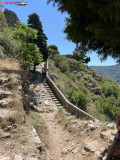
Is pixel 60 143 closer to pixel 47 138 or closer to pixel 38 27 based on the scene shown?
pixel 47 138

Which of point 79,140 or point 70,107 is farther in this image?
point 70,107

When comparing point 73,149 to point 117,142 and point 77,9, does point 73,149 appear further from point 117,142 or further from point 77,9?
point 77,9

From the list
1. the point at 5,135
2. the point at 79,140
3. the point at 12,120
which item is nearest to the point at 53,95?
the point at 79,140

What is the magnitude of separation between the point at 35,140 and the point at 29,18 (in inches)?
660

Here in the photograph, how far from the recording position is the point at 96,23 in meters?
1.98

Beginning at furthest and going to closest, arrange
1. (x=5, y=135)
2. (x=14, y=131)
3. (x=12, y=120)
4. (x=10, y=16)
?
(x=10, y=16)
(x=12, y=120)
(x=14, y=131)
(x=5, y=135)

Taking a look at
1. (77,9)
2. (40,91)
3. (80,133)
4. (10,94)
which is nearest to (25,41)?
(40,91)

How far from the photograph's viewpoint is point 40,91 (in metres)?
11.6

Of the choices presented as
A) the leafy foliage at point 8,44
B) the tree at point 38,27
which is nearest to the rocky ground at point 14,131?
the leafy foliage at point 8,44

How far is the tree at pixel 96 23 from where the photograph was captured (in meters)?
1.71

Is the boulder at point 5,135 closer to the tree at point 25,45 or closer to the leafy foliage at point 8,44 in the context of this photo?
the tree at point 25,45

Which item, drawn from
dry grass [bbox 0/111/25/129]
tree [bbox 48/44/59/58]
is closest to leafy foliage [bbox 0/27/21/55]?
dry grass [bbox 0/111/25/129]

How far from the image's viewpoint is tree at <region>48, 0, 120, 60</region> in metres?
1.71

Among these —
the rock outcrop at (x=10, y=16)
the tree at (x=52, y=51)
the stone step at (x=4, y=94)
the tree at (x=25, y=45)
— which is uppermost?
the rock outcrop at (x=10, y=16)
